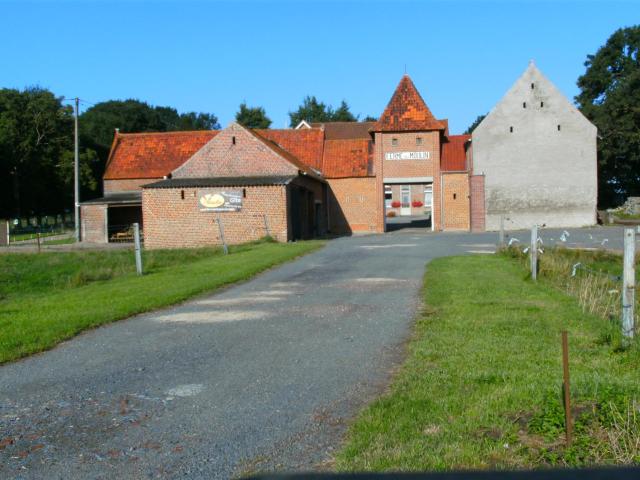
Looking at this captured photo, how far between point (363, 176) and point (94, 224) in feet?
55.5

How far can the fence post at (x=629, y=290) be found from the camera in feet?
27.5

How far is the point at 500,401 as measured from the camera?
19.9 ft

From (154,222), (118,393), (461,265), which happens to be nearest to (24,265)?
(154,222)

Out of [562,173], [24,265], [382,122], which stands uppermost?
[382,122]

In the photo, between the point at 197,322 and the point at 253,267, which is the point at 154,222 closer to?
the point at 253,267

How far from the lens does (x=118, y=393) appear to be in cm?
710

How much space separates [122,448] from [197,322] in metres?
6.01

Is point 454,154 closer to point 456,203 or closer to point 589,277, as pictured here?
point 456,203

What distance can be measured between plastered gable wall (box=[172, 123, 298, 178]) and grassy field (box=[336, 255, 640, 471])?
93.0 ft

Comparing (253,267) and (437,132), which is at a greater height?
(437,132)

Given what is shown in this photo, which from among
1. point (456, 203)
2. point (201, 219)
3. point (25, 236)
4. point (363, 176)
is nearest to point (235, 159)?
point (201, 219)

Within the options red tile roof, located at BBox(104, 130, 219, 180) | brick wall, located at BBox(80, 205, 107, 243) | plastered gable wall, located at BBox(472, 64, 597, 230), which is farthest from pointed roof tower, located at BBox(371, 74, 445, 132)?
brick wall, located at BBox(80, 205, 107, 243)

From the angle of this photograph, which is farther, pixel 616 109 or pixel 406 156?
pixel 616 109

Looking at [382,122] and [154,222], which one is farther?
[382,122]
